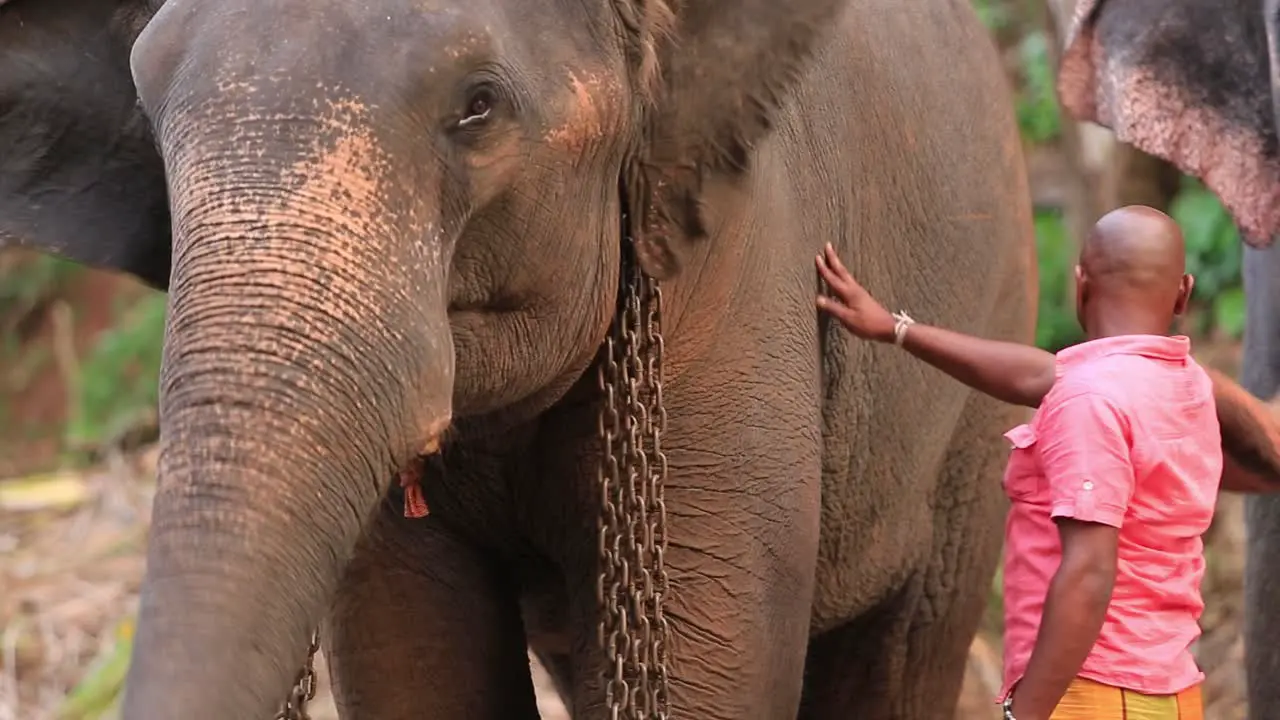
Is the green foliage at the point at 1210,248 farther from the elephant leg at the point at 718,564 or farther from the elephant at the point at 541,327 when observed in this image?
the elephant leg at the point at 718,564

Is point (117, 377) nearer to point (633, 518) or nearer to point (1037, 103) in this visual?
point (1037, 103)

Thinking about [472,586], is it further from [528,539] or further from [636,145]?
[636,145]

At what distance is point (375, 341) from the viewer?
2027 mm

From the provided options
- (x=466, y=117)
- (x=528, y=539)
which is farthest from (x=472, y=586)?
(x=466, y=117)

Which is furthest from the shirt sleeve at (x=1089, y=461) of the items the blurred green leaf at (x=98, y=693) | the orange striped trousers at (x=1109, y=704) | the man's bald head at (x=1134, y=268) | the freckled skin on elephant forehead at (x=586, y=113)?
the blurred green leaf at (x=98, y=693)

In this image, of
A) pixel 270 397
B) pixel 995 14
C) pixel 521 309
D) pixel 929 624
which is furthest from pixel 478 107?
pixel 995 14

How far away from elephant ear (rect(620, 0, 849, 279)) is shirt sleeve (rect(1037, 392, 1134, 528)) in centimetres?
49

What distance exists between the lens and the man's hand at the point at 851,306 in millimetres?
2932

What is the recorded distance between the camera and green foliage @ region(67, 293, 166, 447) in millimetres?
8750

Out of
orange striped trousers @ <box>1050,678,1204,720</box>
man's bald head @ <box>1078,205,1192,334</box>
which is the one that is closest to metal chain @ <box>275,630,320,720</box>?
orange striped trousers @ <box>1050,678,1204,720</box>

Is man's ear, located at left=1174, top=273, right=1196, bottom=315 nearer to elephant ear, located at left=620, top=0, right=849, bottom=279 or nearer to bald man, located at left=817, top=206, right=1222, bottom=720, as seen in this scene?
bald man, located at left=817, top=206, right=1222, bottom=720

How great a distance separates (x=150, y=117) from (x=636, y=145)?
1.81 ft

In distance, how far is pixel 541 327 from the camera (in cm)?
242

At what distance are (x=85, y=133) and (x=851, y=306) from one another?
3.22 feet
